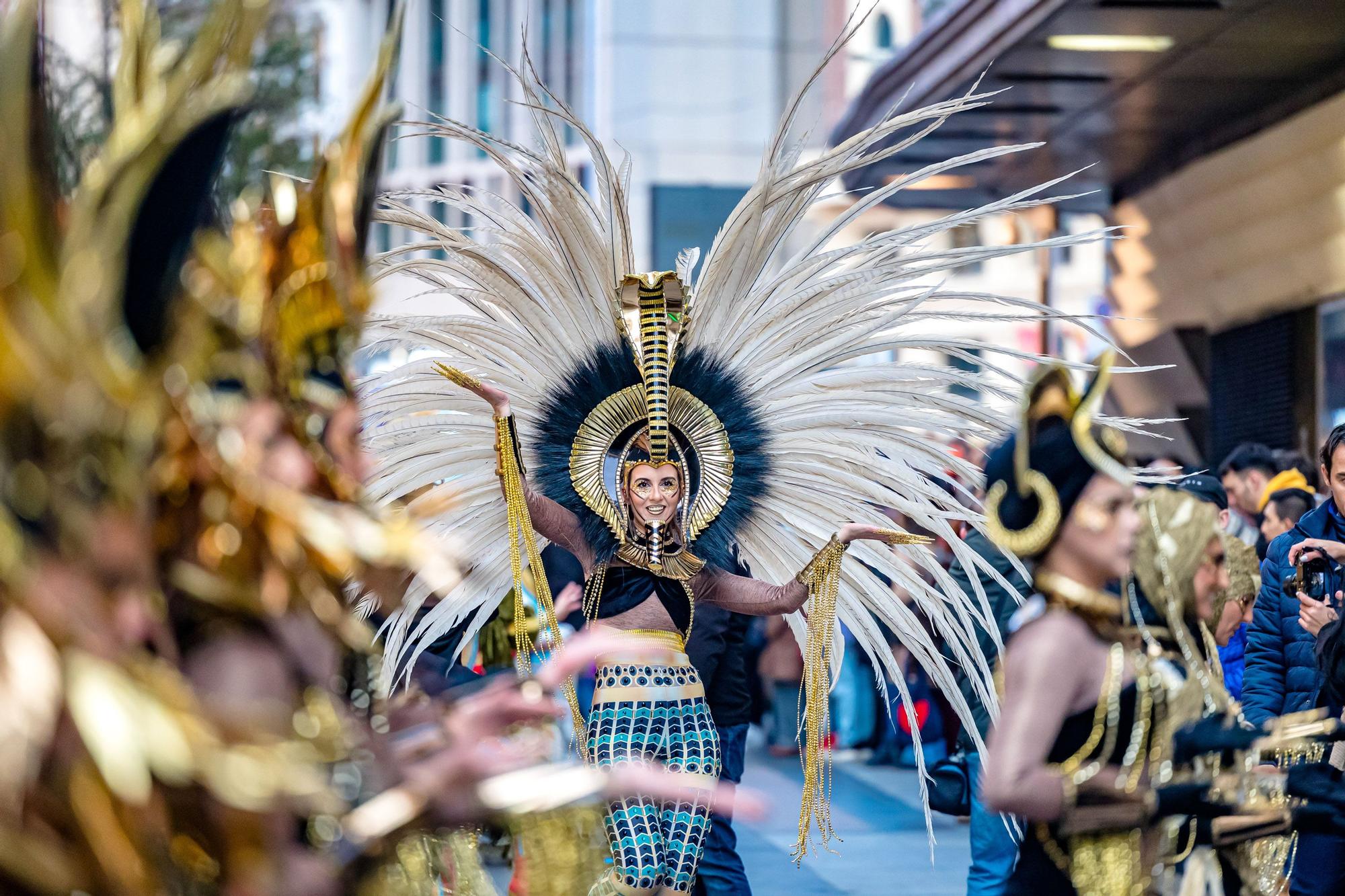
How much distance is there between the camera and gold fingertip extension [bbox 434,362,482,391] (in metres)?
4.96

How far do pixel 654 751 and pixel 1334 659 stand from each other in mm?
1886

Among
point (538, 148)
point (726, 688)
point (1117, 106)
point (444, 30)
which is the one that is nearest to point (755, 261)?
point (538, 148)

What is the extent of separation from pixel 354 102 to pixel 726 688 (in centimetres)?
398

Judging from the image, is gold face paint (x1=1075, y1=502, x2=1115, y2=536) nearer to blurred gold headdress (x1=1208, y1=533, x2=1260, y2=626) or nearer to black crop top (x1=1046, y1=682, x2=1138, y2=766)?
black crop top (x1=1046, y1=682, x2=1138, y2=766)

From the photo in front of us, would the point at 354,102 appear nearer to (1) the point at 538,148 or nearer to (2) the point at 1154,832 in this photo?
(2) the point at 1154,832

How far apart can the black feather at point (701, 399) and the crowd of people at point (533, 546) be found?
2 cm

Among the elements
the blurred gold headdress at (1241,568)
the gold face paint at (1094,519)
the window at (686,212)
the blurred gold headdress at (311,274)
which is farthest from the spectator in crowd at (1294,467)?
the window at (686,212)

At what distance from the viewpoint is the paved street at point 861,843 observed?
7.11 metres

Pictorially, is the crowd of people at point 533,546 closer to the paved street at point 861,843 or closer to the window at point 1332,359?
the paved street at point 861,843

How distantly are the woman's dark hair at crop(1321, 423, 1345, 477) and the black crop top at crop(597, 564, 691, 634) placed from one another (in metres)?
2.11

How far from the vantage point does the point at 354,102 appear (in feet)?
8.30

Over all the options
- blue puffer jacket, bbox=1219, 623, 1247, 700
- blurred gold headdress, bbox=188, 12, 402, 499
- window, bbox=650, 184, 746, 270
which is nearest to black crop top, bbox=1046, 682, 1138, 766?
blurred gold headdress, bbox=188, 12, 402, 499

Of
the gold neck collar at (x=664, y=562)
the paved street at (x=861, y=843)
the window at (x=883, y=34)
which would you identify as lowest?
the paved street at (x=861, y=843)

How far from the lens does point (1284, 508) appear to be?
21.5ft
